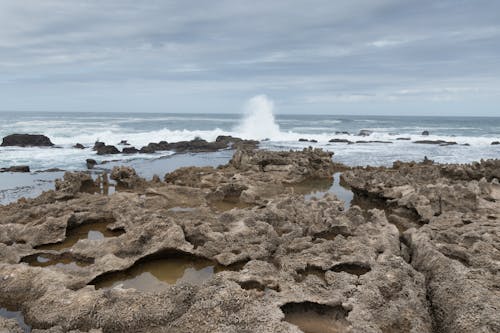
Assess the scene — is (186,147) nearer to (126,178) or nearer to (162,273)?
(126,178)

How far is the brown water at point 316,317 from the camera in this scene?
4734 millimetres

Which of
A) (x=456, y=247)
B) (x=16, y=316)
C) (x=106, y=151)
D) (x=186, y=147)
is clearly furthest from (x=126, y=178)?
(x=186, y=147)

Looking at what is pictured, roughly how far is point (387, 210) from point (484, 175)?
5609 millimetres

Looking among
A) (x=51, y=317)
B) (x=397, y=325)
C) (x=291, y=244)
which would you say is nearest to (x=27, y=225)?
(x=51, y=317)

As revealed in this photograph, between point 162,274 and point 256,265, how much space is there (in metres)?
1.72

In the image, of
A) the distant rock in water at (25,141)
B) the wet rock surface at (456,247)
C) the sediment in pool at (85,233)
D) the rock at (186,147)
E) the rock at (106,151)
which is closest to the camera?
the wet rock surface at (456,247)

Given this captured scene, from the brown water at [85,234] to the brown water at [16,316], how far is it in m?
2.32

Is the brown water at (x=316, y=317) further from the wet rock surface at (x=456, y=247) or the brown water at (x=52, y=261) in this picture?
the brown water at (x=52, y=261)

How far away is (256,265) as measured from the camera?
6078 mm

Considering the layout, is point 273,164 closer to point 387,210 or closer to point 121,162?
point 387,210

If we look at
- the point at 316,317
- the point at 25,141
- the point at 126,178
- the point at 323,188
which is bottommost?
the point at 323,188

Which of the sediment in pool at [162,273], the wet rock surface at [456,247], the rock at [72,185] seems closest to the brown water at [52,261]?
the sediment in pool at [162,273]

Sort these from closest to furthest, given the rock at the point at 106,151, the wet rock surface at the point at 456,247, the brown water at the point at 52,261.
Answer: the wet rock surface at the point at 456,247, the brown water at the point at 52,261, the rock at the point at 106,151

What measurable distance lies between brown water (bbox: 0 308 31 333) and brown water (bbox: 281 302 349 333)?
3.28 meters
